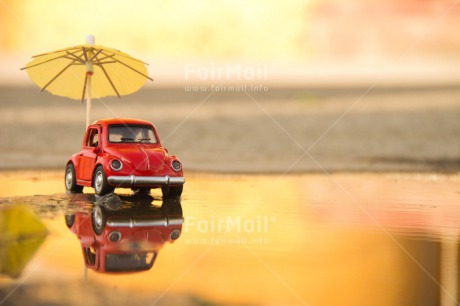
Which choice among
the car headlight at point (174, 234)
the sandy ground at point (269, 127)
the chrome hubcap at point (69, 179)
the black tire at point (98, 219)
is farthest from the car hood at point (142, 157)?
the sandy ground at point (269, 127)

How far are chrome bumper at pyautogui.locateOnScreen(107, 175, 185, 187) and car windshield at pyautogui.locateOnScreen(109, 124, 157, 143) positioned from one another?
4.36 ft

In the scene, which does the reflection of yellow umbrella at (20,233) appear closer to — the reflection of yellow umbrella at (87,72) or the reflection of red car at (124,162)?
the reflection of red car at (124,162)

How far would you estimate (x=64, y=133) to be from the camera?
32.0 meters

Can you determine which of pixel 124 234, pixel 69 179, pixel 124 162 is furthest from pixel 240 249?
pixel 69 179

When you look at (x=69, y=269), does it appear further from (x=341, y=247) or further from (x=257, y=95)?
(x=257, y=95)

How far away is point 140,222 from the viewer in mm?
10195

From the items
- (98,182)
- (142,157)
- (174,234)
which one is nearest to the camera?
(174,234)

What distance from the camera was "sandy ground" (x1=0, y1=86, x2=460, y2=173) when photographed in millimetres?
24469

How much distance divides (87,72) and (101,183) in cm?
295

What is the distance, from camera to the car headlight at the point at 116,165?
12578 mm

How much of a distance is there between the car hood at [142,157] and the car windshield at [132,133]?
0.62 metres

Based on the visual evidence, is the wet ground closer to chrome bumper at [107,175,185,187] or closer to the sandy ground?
chrome bumper at [107,175,185,187]

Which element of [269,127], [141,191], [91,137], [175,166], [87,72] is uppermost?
[87,72]

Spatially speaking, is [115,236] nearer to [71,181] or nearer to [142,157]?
[142,157]
